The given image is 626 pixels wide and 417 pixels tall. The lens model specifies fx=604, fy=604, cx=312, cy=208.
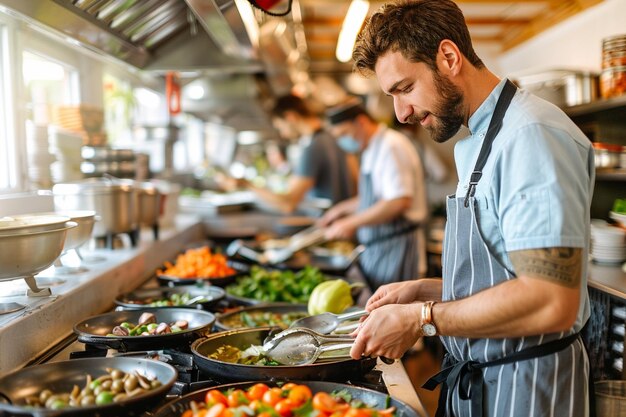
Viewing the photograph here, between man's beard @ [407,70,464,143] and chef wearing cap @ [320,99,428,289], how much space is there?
2646mm

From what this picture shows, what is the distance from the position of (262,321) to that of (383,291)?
0.70 metres

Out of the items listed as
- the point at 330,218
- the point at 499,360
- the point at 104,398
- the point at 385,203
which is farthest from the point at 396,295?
the point at 330,218

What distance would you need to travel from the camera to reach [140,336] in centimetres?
205

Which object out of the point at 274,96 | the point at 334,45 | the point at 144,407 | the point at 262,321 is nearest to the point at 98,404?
the point at 144,407

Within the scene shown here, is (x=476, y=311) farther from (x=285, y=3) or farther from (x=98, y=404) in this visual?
(x=285, y=3)

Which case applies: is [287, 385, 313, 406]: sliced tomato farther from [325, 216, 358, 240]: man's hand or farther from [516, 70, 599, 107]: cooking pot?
[516, 70, 599, 107]: cooking pot

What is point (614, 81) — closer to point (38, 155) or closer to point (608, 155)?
point (608, 155)

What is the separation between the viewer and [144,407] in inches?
58.3

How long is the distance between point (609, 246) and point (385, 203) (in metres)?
1.56

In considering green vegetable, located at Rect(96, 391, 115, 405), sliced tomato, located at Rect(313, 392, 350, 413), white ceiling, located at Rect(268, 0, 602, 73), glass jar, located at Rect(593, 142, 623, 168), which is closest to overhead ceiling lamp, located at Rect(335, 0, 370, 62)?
white ceiling, located at Rect(268, 0, 602, 73)

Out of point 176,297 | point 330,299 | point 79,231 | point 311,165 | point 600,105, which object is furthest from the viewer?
point 311,165

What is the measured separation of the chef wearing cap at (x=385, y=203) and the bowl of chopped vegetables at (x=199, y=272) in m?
1.21

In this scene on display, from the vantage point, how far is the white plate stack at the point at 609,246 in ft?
12.3

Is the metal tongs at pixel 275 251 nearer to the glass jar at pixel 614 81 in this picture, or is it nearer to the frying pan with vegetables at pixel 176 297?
the frying pan with vegetables at pixel 176 297
